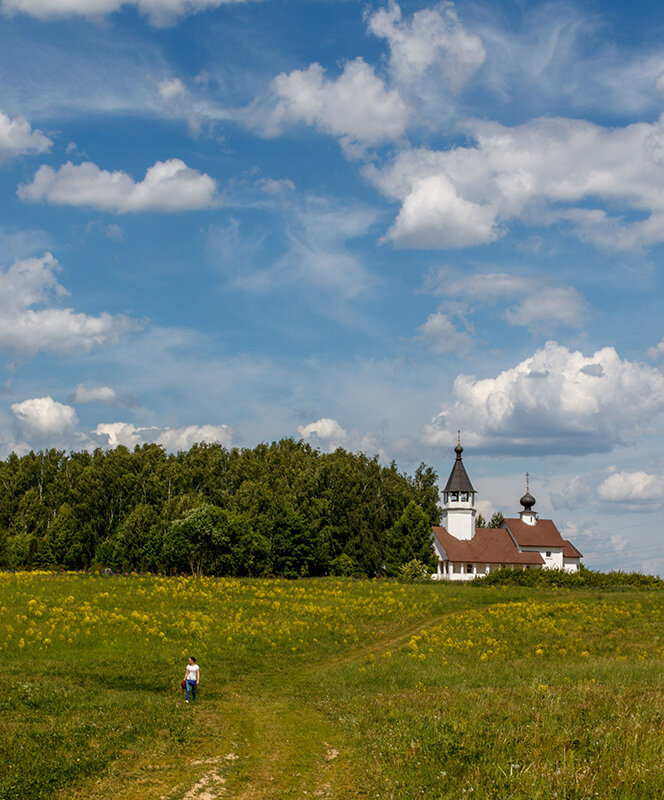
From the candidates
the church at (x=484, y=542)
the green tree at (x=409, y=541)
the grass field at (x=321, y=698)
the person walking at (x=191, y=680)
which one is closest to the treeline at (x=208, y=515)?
Answer: the green tree at (x=409, y=541)

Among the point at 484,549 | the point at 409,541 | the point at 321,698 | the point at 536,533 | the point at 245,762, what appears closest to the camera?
the point at 245,762

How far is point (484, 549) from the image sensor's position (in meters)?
94.0

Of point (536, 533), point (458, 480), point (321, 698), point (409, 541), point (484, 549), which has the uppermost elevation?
point (458, 480)

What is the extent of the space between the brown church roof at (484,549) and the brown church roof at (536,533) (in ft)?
6.05

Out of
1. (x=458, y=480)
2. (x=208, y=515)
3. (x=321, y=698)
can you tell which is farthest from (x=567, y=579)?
(x=321, y=698)

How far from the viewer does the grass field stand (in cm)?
1447

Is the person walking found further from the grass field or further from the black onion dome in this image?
the black onion dome

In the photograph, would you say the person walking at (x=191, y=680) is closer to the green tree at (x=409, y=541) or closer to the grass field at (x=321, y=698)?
the grass field at (x=321, y=698)

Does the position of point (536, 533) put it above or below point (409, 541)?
above

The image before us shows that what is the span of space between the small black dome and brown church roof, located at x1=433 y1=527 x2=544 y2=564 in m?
6.99

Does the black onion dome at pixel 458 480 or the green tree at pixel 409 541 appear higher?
the black onion dome at pixel 458 480

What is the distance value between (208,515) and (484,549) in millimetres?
39264

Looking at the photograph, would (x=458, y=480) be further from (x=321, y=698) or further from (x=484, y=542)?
(x=321, y=698)

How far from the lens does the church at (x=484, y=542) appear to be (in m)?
92.4
